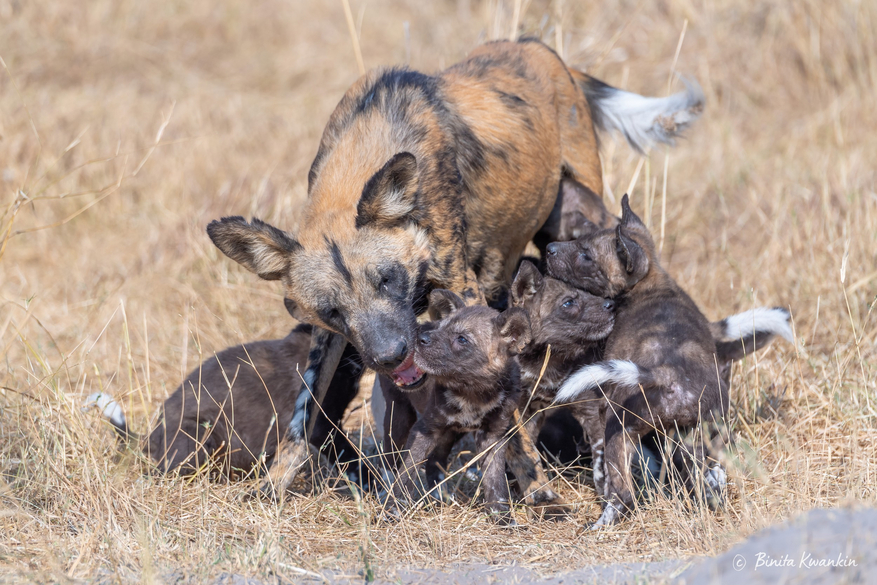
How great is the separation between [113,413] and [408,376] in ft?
5.05

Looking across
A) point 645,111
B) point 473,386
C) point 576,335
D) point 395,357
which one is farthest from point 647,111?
point 395,357

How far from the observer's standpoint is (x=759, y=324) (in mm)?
3664

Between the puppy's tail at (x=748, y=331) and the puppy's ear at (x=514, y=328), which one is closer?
the puppy's ear at (x=514, y=328)

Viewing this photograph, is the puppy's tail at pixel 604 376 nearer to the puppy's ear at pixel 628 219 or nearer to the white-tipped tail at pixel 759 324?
the white-tipped tail at pixel 759 324

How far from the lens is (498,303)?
474 centimetres

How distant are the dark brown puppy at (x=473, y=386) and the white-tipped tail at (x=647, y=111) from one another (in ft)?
7.57

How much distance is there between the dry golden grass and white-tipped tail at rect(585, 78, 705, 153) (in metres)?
0.25

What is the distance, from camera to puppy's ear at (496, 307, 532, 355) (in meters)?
3.36

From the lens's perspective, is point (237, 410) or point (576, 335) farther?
point (237, 410)

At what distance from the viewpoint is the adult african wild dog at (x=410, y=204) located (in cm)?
354

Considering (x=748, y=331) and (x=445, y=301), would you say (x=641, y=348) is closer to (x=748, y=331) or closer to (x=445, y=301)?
(x=748, y=331)

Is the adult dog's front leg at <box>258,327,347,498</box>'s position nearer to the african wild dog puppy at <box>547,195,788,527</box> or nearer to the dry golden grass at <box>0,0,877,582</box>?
the dry golden grass at <box>0,0,877,582</box>

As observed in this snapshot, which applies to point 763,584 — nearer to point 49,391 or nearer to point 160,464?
point 160,464

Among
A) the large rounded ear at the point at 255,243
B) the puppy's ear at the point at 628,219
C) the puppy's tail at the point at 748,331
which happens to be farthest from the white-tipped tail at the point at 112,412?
the puppy's tail at the point at 748,331
